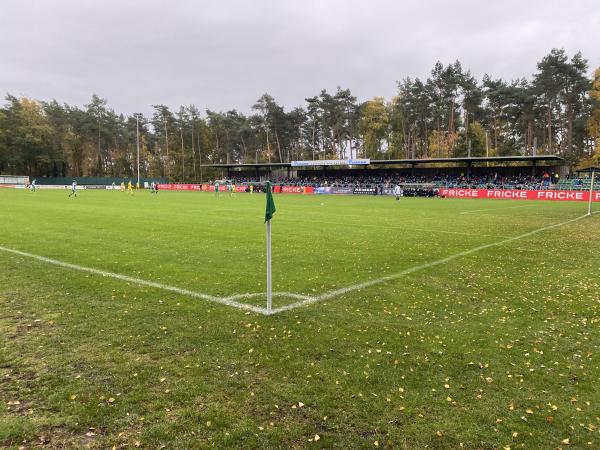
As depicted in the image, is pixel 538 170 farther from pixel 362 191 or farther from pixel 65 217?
pixel 65 217

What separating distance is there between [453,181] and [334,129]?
37.6m

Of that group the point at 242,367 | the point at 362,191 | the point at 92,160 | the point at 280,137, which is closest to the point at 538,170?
the point at 362,191

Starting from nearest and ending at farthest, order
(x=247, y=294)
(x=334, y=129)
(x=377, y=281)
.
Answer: (x=247, y=294) < (x=377, y=281) < (x=334, y=129)

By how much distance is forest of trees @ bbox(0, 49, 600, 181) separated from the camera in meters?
70.1

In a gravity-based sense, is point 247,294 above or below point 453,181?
below

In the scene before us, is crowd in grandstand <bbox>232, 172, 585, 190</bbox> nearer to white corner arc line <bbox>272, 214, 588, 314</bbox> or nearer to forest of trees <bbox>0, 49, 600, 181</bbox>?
forest of trees <bbox>0, 49, 600, 181</bbox>

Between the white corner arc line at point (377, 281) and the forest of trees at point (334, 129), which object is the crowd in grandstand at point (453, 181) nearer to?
the forest of trees at point (334, 129)

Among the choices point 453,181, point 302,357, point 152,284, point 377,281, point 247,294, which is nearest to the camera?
point 302,357

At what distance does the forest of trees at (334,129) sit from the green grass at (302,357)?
59.3 metres

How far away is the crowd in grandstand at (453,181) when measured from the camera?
53.4 meters

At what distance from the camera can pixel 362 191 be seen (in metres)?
58.8

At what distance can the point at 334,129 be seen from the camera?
93000 millimetres

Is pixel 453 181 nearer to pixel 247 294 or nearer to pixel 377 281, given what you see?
pixel 377 281

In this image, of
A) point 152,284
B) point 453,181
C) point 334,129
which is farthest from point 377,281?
point 334,129
